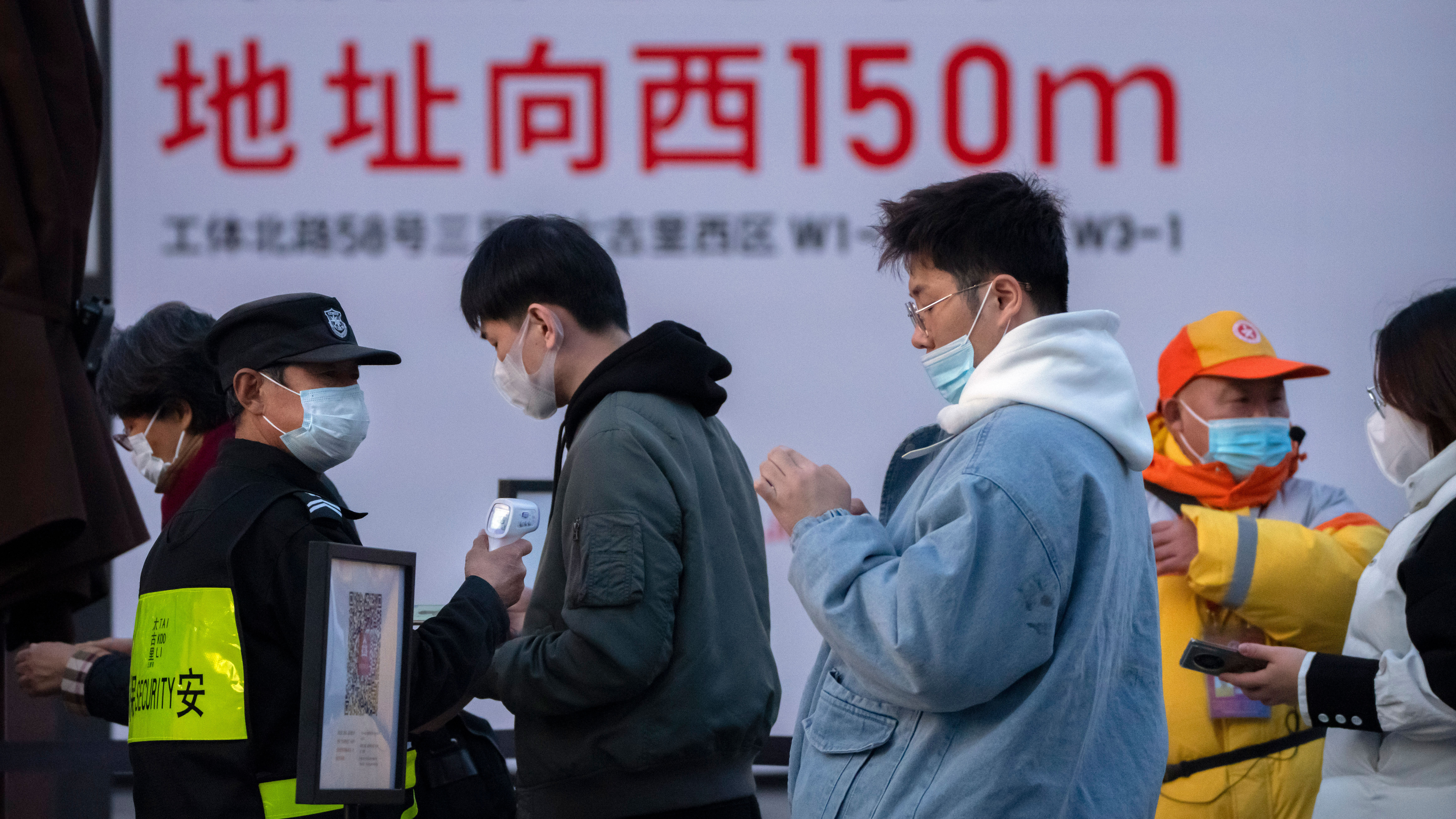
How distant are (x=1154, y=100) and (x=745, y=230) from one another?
1072mm

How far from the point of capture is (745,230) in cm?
320

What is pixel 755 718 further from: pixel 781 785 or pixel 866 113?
pixel 866 113

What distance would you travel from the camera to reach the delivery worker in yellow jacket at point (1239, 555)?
2.39 meters

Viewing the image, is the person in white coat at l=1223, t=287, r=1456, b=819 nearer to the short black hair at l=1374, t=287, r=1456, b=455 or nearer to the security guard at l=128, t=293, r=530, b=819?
the short black hair at l=1374, t=287, r=1456, b=455

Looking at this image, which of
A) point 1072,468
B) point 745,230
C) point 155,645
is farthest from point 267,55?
point 1072,468

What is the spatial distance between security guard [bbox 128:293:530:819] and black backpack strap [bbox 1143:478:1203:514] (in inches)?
57.5

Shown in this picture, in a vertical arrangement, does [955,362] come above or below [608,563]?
above

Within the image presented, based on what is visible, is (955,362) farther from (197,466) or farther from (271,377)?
(197,466)

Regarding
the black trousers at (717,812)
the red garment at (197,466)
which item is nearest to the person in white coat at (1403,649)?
the black trousers at (717,812)

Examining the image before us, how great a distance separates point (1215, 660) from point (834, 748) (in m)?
0.86

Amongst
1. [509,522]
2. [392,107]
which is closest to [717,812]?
[509,522]

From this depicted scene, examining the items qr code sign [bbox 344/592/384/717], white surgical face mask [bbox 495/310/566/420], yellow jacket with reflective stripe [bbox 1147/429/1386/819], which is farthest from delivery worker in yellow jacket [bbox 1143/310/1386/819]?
qr code sign [bbox 344/592/384/717]

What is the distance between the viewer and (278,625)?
5.58 feet

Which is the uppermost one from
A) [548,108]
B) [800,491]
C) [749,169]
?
[548,108]
